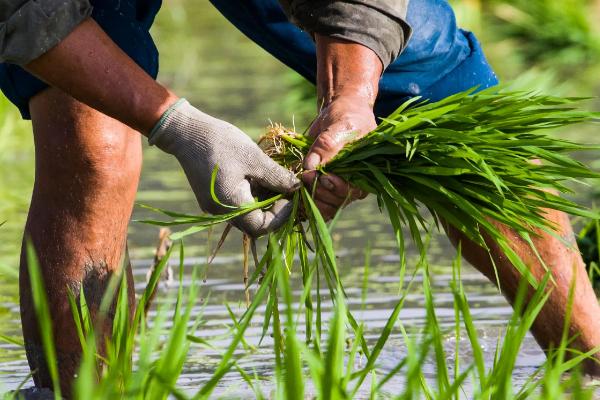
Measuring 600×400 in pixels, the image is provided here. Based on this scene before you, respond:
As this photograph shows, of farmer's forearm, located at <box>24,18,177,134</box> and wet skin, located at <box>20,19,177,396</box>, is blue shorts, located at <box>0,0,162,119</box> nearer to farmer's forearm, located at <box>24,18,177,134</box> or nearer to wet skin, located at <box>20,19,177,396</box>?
wet skin, located at <box>20,19,177,396</box>

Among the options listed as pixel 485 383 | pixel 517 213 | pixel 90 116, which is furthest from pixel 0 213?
pixel 485 383

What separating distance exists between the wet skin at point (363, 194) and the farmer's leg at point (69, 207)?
50 cm

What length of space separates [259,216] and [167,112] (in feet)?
0.81

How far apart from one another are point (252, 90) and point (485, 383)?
571cm

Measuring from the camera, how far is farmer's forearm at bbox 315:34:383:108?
104 inches

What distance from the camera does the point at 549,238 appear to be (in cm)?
304

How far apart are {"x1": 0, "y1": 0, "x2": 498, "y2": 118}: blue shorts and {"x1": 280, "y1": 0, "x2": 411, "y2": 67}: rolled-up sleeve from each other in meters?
0.25

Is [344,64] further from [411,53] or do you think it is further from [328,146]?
A: [411,53]

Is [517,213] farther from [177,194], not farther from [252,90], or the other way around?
[252,90]

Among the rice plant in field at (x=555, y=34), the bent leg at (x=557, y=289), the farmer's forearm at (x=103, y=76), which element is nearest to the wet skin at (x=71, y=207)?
the farmer's forearm at (x=103, y=76)

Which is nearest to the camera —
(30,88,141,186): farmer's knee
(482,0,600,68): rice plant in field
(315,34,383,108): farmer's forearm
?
(315,34,383,108): farmer's forearm

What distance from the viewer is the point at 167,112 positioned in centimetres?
252

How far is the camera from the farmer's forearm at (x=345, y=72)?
8.69 ft

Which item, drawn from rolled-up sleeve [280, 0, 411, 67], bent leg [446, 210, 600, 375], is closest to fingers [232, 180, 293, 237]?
rolled-up sleeve [280, 0, 411, 67]
